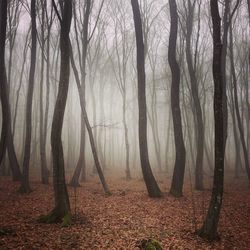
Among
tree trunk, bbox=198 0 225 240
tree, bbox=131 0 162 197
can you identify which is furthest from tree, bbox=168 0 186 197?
tree trunk, bbox=198 0 225 240

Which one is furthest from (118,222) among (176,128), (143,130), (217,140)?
(176,128)

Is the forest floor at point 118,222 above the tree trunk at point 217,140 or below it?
below

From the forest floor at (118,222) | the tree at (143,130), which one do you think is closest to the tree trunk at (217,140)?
the forest floor at (118,222)

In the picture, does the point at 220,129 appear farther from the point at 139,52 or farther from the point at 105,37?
the point at 105,37

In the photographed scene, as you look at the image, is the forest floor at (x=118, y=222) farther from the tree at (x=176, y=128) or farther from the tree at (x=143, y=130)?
the tree at (x=176, y=128)

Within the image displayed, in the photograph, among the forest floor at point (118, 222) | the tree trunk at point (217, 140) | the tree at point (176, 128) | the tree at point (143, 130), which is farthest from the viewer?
the tree at point (176, 128)

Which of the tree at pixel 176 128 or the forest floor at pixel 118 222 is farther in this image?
the tree at pixel 176 128

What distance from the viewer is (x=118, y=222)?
24.9 feet

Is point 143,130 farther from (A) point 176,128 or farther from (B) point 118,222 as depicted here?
(B) point 118,222

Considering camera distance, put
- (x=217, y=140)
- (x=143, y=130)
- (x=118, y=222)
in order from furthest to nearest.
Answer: (x=143, y=130)
(x=118, y=222)
(x=217, y=140)

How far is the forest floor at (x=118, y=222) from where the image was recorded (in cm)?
597

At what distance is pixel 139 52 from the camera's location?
11.5 metres

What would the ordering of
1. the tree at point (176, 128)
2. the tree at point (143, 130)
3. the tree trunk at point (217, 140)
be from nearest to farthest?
the tree trunk at point (217, 140)
the tree at point (143, 130)
the tree at point (176, 128)

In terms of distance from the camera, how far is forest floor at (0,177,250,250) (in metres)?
5.97
